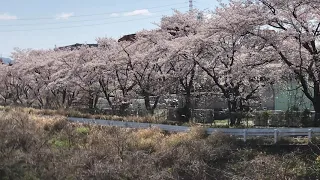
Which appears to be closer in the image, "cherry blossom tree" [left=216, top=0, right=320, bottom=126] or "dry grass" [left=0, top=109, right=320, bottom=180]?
"dry grass" [left=0, top=109, right=320, bottom=180]

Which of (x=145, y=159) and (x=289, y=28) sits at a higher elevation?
(x=289, y=28)

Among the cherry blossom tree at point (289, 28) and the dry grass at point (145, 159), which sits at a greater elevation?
the cherry blossom tree at point (289, 28)

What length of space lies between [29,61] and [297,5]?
33.1 meters

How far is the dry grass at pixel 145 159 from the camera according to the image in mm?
14078

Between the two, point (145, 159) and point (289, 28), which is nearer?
point (145, 159)

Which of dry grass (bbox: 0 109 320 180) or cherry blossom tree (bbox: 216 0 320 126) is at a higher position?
cherry blossom tree (bbox: 216 0 320 126)

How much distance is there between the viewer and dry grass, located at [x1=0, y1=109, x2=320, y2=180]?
1408cm

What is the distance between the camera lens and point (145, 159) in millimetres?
15508

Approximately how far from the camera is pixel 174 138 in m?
17.2

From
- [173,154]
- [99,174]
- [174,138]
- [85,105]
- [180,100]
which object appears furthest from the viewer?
[85,105]

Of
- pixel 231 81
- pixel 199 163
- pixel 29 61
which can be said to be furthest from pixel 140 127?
pixel 29 61

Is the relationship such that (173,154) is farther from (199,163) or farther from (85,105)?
(85,105)

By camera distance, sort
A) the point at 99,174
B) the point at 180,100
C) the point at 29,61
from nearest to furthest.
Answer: the point at 99,174, the point at 180,100, the point at 29,61

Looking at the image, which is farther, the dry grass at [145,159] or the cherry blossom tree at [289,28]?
the cherry blossom tree at [289,28]
